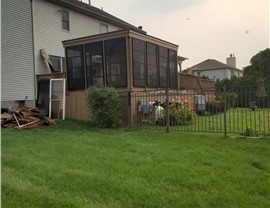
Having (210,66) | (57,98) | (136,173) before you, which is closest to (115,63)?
(57,98)

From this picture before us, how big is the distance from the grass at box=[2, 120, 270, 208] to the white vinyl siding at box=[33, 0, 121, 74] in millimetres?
9327

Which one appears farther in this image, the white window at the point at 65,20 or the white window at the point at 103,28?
the white window at the point at 103,28

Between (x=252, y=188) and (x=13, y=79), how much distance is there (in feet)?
44.1

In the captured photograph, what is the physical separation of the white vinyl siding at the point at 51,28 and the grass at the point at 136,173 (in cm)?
933

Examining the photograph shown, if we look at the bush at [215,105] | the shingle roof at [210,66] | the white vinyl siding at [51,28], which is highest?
the shingle roof at [210,66]

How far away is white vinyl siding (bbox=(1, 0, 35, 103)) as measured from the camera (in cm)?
1508

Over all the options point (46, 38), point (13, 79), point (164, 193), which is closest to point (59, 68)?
point (46, 38)

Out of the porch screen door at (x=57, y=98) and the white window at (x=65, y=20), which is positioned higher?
the white window at (x=65, y=20)

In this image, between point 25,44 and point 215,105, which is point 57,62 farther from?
point 215,105

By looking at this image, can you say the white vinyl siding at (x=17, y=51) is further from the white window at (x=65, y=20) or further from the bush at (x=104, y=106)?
the bush at (x=104, y=106)

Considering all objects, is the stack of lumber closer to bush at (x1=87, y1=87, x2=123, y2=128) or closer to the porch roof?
bush at (x1=87, y1=87, x2=123, y2=128)

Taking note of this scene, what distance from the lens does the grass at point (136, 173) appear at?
3830 millimetres

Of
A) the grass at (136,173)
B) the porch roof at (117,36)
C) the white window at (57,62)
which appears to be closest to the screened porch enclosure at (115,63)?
the porch roof at (117,36)

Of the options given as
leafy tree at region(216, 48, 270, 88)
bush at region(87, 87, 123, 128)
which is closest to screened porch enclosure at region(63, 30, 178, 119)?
bush at region(87, 87, 123, 128)
